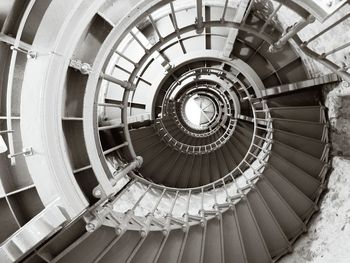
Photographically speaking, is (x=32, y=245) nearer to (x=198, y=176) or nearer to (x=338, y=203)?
(x=338, y=203)

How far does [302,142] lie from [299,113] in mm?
655

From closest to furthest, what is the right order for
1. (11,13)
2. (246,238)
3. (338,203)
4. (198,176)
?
(11,13), (338,203), (246,238), (198,176)

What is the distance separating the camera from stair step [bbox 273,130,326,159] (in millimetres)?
5098

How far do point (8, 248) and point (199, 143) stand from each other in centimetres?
976

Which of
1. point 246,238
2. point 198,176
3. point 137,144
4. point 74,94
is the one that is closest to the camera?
point 74,94

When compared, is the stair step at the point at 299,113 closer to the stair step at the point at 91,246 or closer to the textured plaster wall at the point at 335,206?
the textured plaster wall at the point at 335,206

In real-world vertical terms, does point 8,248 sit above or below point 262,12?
below

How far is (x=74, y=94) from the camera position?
9.71 ft

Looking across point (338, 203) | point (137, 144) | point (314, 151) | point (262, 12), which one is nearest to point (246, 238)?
point (338, 203)

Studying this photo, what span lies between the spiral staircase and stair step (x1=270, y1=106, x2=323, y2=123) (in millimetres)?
32

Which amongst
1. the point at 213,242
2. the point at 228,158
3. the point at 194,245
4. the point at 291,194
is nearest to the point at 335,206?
the point at 291,194

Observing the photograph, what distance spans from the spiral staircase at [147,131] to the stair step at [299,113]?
1.3 inches

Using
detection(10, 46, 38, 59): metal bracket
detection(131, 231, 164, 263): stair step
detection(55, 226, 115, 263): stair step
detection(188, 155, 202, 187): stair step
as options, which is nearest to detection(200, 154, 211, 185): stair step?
detection(188, 155, 202, 187): stair step

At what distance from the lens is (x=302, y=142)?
525 cm
